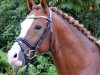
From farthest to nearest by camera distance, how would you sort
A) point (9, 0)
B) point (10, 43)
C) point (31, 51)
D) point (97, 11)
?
point (9, 0)
point (10, 43)
point (97, 11)
point (31, 51)

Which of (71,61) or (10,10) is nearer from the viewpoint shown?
(71,61)

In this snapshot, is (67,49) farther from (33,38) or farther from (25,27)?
(25,27)

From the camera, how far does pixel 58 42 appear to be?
478cm

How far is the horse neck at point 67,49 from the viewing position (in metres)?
4.77

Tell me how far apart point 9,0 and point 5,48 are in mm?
1299

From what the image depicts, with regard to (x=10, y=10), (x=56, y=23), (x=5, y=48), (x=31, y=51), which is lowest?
(x=5, y=48)

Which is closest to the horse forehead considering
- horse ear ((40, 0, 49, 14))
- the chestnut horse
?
the chestnut horse

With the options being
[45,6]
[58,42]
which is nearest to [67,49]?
[58,42]

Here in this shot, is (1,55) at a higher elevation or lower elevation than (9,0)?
lower

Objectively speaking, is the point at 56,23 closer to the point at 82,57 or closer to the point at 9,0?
the point at 82,57

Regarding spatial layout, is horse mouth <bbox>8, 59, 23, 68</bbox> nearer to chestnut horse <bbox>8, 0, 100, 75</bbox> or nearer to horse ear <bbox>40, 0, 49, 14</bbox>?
chestnut horse <bbox>8, 0, 100, 75</bbox>

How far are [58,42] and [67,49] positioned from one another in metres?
0.16

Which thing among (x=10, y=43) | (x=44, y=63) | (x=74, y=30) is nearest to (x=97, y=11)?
(x=44, y=63)

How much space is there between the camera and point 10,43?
8844mm
